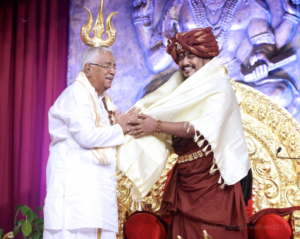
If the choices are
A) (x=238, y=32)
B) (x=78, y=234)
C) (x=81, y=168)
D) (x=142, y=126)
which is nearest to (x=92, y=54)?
(x=142, y=126)

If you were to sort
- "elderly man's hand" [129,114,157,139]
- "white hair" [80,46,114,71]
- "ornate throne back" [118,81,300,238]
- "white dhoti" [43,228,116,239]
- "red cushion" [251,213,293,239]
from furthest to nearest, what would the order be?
"ornate throne back" [118,81,300,238] → "red cushion" [251,213,293,239] → "white hair" [80,46,114,71] → "elderly man's hand" [129,114,157,139] → "white dhoti" [43,228,116,239]

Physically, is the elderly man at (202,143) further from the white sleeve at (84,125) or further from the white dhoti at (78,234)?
the white dhoti at (78,234)

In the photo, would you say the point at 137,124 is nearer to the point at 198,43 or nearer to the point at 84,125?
the point at 84,125

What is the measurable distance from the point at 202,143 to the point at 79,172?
80 centimetres

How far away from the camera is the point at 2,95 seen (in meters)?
3.72

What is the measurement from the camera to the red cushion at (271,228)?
9.53 feet

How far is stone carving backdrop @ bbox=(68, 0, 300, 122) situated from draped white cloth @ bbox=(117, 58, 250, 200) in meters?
1.23

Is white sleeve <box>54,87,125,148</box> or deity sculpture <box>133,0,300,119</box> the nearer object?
white sleeve <box>54,87,125,148</box>

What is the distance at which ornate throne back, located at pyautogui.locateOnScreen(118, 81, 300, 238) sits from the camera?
11.0 feet

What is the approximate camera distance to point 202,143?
2.35 metres

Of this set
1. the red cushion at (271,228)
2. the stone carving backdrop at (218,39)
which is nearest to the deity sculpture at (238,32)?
the stone carving backdrop at (218,39)

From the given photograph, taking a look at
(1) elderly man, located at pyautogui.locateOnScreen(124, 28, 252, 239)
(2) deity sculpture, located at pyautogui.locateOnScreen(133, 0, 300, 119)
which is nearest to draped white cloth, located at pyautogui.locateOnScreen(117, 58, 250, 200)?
(1) elderly man, located at pyautogui.locateOnScreen(124, 28, 252, 239)

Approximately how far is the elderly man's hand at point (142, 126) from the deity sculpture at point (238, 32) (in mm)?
1513

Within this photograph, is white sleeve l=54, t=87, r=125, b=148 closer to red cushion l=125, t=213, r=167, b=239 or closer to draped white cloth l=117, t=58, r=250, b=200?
draped white cloth l=117, t=58, r=250, b=200
